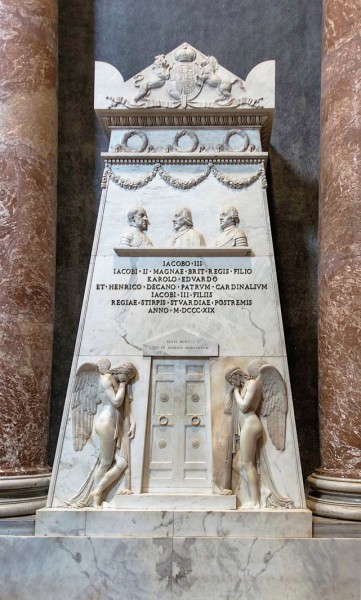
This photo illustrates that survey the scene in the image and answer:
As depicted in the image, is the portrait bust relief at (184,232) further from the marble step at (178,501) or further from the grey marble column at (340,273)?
the marble step at (178,501)

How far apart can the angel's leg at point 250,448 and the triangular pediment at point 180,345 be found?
753mm

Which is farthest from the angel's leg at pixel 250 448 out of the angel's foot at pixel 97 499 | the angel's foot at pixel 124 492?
the angel's foot at pixel 97 499

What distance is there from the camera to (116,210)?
7.70 m

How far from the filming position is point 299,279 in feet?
32.8

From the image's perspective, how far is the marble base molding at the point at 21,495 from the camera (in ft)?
25.0

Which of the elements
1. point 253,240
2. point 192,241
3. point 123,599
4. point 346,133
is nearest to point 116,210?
point 192,241

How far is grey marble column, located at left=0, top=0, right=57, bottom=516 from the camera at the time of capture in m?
8.04

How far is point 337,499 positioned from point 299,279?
3.44 meters

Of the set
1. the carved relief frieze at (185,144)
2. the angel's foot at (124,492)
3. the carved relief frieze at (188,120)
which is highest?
the carved relief frieze at (188,120)

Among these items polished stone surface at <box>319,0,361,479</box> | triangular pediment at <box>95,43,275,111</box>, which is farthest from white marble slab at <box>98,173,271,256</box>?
polished stone surface at <box>319,0,361,479</box>

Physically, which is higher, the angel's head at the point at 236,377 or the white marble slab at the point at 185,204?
the white marble slab at the point at 185,204

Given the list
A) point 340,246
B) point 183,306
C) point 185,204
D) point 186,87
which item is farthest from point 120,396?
point 186,87

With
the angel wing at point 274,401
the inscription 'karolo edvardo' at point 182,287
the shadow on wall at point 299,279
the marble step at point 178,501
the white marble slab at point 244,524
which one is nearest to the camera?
the white marble slab at point 244,524

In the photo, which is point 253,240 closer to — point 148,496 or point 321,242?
point 321,242
